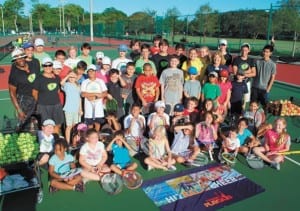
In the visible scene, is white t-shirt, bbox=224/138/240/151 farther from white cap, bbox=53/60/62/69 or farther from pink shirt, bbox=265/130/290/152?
white cap, bbox=53/60/62/69

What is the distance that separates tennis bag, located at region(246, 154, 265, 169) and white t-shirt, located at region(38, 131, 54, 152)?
3.70 m

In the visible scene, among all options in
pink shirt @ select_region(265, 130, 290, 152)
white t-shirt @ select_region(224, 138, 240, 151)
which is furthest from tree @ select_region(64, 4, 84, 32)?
pink shirt @ select_region(265, 130, 290, 152)

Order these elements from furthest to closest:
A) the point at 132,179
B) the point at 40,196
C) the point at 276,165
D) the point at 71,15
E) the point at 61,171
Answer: the point at 71,15
the point at 276,165
the point at 132,179
the point at 61,171
the point at 40,196

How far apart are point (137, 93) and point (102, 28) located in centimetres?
4740

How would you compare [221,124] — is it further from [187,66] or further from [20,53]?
[20,53]

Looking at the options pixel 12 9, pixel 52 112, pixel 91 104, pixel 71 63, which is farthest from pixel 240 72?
pixel 12 9

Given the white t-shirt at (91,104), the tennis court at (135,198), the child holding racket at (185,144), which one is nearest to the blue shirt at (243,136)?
the tennis court at (135,198)

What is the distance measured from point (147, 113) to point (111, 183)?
2297 millimetres

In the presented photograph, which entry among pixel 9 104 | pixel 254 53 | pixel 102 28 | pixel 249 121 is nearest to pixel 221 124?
pixel 249 121

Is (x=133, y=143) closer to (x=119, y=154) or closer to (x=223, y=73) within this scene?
(x=119, y=154)

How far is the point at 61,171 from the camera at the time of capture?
4.88 meters

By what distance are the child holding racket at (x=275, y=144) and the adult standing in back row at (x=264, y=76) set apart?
1872 millimetres

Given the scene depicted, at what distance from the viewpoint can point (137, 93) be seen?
22.3 ft

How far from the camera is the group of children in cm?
528
